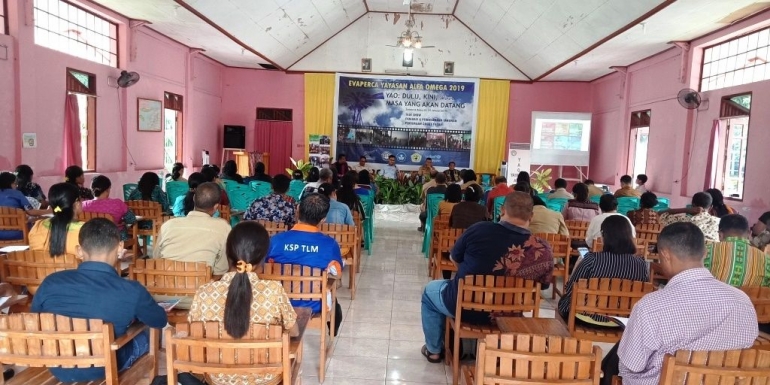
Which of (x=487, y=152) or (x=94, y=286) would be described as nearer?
(x=94, y=286)

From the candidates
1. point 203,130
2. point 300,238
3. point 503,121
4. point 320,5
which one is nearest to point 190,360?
point 300,238

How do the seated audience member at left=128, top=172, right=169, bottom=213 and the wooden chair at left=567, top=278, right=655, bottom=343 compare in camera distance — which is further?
the seated audience member at left=128, top=172, right=169, bottom=213

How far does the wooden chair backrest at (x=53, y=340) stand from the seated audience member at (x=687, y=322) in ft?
5.80

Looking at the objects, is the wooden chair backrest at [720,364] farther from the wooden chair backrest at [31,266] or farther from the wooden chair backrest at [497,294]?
the wooden chair backrest at [31,266]

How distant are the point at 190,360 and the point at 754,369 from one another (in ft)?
5.77

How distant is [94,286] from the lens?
75.4 inches

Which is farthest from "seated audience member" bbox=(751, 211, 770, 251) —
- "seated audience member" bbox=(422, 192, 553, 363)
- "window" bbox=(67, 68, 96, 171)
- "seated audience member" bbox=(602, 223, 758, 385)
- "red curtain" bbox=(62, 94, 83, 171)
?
"window" bbox=(67, 68, 96, 171)

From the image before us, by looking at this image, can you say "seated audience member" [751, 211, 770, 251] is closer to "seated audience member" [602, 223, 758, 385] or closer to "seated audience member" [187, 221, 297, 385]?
"seated audience member" [602, 223, 758, 385]

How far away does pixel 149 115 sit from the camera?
898 cm

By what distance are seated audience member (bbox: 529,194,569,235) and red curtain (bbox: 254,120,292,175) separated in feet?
28.8

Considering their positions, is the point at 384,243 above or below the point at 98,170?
below

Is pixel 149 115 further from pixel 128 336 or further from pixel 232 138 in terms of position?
pixel 128 336

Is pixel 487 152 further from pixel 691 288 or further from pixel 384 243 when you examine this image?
pixel 691 288

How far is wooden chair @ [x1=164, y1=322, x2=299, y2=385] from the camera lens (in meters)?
1.71
